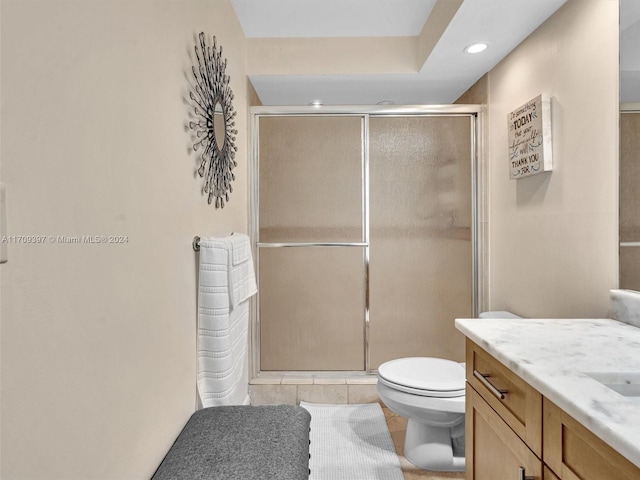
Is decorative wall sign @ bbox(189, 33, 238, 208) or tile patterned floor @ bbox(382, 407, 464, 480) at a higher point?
decorative wall sign @ bbox(189, 33, 238, 208)

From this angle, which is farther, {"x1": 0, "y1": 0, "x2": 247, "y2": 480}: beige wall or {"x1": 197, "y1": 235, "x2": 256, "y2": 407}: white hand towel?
{"x1": 197, "y1": 235, "x2": 256, "y2": 407}: white hand towel

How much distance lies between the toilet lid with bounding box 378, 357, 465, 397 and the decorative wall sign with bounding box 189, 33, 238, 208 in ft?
3.87

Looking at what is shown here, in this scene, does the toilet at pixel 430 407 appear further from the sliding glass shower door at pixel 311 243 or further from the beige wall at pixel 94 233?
the beige wall at pixel 94 233

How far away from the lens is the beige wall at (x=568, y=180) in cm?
148

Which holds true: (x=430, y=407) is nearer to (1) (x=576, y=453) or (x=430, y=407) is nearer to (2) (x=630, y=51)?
(1) (x=576, y=453)

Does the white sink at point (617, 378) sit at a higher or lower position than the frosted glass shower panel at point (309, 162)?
lower

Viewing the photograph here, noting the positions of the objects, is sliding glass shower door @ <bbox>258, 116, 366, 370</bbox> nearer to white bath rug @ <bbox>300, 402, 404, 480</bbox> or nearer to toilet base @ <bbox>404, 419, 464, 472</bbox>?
white bath rug @ <bbox>300, 402, 404, 480</bbox>

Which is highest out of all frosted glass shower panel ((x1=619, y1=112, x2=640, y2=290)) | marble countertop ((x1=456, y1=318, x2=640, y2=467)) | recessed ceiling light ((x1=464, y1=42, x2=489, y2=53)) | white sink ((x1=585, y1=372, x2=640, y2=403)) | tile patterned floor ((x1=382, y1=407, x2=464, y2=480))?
recessed ceiling light ((x1=464, y1=42, x2=489, y2=53))

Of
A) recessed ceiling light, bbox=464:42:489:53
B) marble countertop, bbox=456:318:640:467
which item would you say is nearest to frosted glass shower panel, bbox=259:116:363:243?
recessed ceiling light, bbox=464:42:489:53

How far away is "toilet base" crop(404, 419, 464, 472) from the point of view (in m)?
1.88

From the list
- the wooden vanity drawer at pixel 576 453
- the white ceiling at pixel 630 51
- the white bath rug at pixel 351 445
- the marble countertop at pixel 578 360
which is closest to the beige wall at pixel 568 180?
the white ceiling at pixel 630 51

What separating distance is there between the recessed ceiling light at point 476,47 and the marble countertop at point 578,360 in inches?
60.4

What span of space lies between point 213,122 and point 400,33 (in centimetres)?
151

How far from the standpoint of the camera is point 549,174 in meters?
1.84
